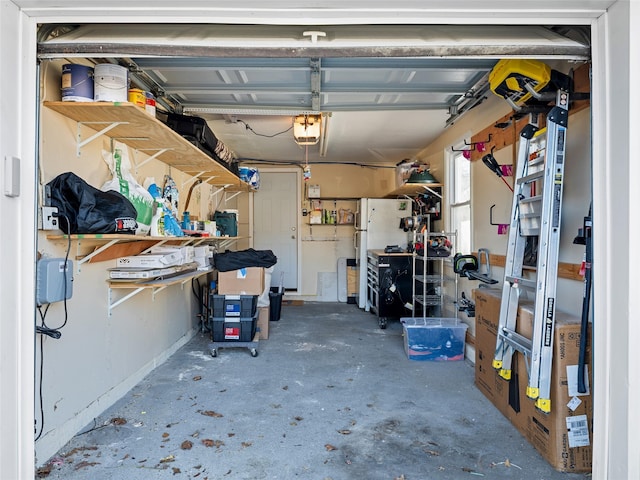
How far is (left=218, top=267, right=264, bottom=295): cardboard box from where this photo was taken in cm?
393

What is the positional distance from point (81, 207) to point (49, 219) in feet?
0.53

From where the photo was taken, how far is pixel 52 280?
180 centimetres

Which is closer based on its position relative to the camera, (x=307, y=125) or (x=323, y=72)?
(x=323, y=72)

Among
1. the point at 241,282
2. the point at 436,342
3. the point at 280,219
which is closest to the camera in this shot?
the point at 436,342

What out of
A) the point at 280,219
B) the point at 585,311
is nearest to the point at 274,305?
the point at 280,219

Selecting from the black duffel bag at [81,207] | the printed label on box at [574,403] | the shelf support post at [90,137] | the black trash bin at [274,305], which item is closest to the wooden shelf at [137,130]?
the shelf support post at [90,137]

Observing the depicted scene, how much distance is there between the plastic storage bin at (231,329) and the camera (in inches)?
147

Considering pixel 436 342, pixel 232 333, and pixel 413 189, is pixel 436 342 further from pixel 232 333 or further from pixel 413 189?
pixel 413 189

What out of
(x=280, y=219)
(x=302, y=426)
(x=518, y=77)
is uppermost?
(x=518, y=77)

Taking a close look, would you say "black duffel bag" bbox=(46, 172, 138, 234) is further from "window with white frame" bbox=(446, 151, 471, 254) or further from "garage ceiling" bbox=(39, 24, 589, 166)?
"window with white frame" bbox=(446, 151, 471, 254)

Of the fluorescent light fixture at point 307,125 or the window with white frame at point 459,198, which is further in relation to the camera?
the window with white frame at point 459,198

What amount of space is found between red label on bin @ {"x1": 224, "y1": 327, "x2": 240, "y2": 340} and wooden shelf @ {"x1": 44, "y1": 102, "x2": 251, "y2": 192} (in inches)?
63.0

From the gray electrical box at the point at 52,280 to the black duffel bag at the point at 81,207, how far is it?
0.22 m

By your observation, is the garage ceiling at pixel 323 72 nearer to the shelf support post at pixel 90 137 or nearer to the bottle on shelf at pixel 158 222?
the shelf support post at pixel 90 137
